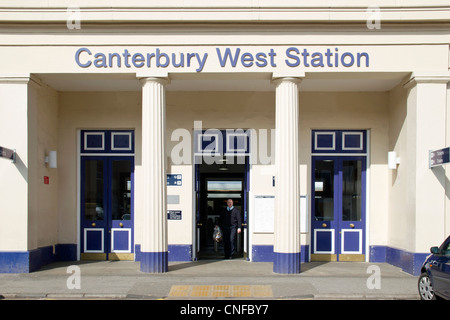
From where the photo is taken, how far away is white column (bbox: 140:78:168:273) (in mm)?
10875

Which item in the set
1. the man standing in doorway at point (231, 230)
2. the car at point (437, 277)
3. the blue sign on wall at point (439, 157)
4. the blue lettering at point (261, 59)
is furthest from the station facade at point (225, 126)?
the car at point (437, 277)

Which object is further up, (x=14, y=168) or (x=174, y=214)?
(x=14, y=168)

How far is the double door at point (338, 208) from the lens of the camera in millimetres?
12969

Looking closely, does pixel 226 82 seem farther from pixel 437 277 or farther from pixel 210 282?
pixel 437 277

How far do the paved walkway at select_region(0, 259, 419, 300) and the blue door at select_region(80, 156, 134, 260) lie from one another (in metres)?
0.79

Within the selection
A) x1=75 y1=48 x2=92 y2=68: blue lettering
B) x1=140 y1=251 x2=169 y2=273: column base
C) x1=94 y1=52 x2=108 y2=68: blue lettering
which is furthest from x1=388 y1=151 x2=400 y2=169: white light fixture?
x1=75 y1=48 x2=92 y2=68: blue lettering

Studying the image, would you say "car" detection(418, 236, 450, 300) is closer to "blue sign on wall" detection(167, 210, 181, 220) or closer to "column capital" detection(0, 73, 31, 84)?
"blue sign on wall" detection(167, 210, 181, 220)

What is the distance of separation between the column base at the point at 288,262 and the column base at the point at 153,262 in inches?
105

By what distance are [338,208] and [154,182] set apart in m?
5.35

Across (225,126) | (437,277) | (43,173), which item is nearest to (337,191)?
(225,126)

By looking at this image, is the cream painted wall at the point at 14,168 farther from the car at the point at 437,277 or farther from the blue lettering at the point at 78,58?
the car at the point at 437,277

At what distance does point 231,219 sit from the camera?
13.2m
